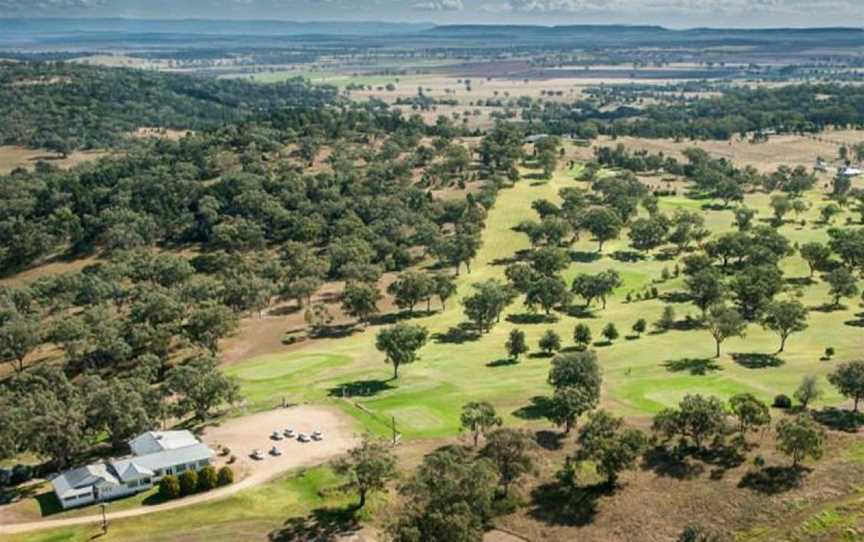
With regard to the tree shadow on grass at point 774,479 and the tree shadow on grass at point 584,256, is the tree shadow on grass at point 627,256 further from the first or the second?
the tree shadow on grass at point 774,479

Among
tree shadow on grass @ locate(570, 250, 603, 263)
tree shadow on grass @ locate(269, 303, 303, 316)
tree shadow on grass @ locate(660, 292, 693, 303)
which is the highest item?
tree shadow on grass @ locate(570, 250, 603, 263)

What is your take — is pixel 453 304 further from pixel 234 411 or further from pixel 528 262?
pixel 234 411

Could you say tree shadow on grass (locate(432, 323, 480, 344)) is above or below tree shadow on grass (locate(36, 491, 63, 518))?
above

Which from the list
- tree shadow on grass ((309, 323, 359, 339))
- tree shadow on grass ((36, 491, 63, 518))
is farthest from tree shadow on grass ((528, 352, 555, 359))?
tree shadow on grass ((36, 491, 63, 518))

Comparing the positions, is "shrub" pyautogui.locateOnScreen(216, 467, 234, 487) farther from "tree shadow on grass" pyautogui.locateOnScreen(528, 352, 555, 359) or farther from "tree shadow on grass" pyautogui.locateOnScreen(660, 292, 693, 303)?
"tree shadow on grass" pyautogui.locateOnScreen(660, 292, 693, 303)

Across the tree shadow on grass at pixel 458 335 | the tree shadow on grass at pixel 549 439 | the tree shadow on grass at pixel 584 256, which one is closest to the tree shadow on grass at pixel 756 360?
the tree shadow on grass at pixel 549 439
